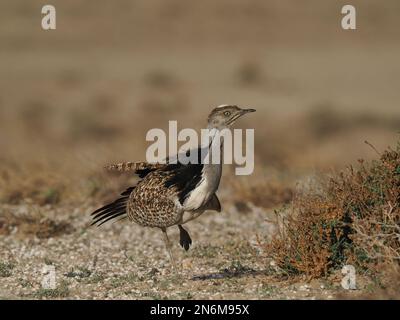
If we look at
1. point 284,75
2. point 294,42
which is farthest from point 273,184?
point 294,42

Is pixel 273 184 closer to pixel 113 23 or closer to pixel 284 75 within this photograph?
pixel 284 75

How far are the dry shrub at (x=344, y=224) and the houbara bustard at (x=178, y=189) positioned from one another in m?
0.71

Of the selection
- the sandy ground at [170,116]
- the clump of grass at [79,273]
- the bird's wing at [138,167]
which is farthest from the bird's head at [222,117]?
the clump of grass at [79,273]

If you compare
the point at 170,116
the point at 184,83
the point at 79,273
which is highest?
the point at 184,83

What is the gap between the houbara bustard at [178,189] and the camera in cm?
848

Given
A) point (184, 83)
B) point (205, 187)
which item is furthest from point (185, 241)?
point (184, 83)

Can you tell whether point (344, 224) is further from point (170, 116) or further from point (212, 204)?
point (170, 116)

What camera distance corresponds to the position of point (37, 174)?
12742 millimetres

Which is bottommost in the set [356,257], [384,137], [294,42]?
A: [356,257]

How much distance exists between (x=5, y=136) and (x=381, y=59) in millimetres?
11734

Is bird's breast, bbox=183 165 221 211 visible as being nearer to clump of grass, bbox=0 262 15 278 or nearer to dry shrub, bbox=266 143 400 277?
dry shrub, bbox=266 143 400 277

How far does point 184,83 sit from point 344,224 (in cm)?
1614

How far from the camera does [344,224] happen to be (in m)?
8.06
